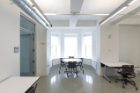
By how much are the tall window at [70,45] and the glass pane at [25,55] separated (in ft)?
10.0

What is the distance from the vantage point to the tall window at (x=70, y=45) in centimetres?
589

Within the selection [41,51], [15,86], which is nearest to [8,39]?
[15,86]

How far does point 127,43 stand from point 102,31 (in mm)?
1861

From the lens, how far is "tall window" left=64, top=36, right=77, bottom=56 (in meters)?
5.89

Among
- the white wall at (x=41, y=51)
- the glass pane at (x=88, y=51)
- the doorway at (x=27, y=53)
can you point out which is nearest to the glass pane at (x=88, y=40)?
the glass pane at (x=88, y=51)

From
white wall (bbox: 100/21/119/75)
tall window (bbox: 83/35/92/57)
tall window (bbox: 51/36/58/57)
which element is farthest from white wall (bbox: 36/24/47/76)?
tall window (bbox: 83/35/92/57)

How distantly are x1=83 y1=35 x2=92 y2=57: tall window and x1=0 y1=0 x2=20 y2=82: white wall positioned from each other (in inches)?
183

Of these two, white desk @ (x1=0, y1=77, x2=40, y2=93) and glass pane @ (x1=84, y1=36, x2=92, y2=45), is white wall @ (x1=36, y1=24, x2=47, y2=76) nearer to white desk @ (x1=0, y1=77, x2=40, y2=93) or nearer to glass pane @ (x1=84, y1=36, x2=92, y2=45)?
white desk @ (x1=0, y1=77, x2=40, y2=93)

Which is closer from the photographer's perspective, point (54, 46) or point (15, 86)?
point (15, 86)

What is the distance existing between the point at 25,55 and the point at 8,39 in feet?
5.35

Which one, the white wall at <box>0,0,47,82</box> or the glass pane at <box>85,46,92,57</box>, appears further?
the glass pane at <box>85,46,92,57</box>

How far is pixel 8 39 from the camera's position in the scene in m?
1.90

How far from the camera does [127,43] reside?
4.09 m

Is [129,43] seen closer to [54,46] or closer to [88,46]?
[88,46]
